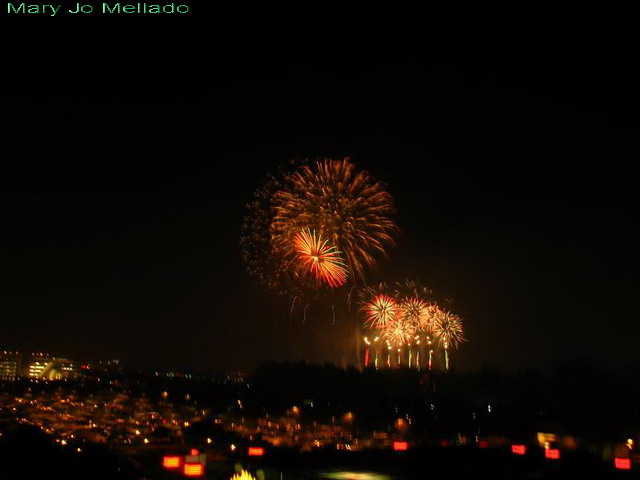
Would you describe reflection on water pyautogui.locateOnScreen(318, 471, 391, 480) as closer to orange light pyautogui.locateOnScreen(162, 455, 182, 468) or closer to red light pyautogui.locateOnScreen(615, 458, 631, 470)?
orange light pyautogui.locateOnScreen(162, 455, 182, 468)

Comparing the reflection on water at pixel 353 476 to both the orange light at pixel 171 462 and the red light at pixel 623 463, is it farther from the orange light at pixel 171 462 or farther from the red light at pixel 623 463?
the red light at pixel 623 463

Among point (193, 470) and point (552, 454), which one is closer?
point (193, 470)

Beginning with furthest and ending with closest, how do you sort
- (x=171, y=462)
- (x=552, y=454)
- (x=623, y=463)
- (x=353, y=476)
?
(x=552, y=454) < (x=623, y=463) < (x=353, y=476) < (x=171, y=462)

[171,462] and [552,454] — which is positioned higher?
[171,462]

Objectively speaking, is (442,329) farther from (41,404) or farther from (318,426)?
(41,404)

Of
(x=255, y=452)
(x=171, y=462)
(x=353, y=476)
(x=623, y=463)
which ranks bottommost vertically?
(x=353, y=476)

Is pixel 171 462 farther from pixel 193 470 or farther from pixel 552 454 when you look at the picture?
pixel 552 454

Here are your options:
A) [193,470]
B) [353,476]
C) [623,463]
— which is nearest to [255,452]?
[353,476]
